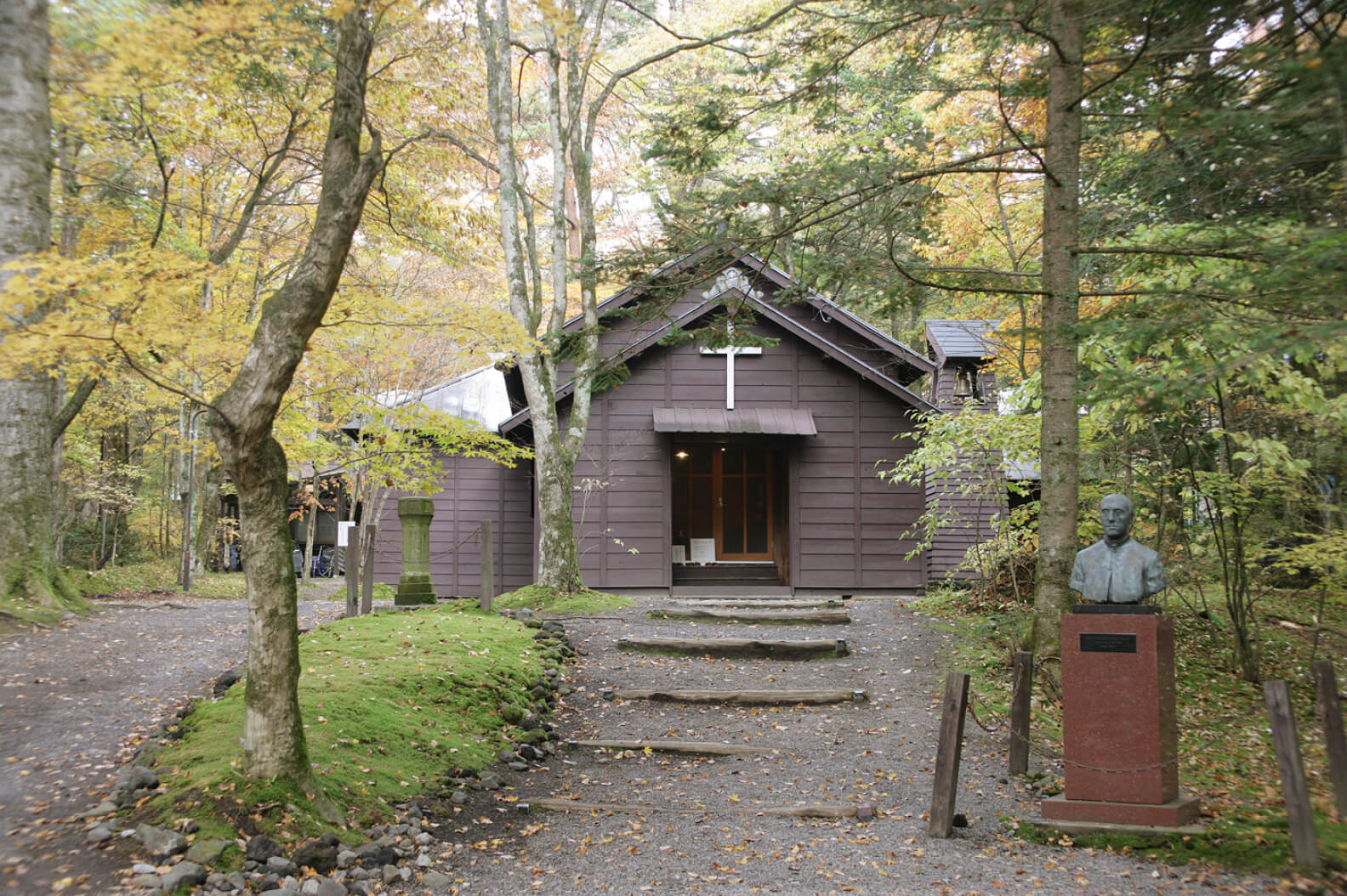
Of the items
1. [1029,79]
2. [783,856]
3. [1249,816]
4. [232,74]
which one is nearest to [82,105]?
[232,74]

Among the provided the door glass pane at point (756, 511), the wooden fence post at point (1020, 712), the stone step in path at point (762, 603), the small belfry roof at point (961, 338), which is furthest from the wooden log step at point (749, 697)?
the small belfry roof at point (961, 338)

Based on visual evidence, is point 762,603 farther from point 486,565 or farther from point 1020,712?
point 1020,712

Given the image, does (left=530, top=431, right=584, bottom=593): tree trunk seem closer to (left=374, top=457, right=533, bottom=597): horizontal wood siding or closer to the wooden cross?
the wooden cross

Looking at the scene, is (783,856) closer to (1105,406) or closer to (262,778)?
(262,778)

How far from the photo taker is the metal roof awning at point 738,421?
1692 cm

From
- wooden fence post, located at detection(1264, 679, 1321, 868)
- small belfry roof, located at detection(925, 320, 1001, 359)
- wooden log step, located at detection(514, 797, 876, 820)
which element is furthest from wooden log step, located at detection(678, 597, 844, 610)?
wooden fence post, located at detection(1264, 679, 1321, 868)

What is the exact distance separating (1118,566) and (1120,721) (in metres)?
1.00

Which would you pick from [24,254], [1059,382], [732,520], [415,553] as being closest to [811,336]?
[732,520]

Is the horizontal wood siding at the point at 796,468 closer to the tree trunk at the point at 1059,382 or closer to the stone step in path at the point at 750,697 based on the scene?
the stone step in path at the point at 750,697

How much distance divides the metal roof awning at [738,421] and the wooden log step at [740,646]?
566 centimetres

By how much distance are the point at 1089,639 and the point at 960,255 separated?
1787cm

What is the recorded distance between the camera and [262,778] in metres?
5.34

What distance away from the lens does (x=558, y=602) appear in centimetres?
1431

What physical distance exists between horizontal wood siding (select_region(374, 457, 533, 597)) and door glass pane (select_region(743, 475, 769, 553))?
180 inches
